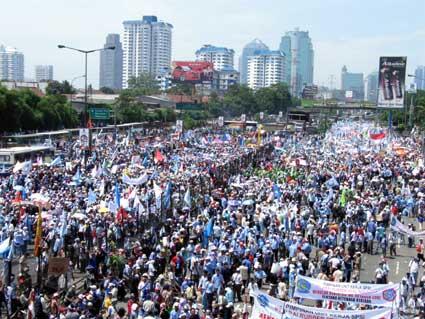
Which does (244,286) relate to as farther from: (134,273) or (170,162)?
(170,162)

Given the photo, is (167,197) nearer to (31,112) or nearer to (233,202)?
(233,202)

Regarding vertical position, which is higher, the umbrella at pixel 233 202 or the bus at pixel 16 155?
the bus at pixel 16 155

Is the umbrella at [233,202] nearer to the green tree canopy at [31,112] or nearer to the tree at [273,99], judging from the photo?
the green tree canopy at [31,112]

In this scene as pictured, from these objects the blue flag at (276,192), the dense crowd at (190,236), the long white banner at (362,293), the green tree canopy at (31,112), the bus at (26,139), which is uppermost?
the green tree canopy at (31,112)

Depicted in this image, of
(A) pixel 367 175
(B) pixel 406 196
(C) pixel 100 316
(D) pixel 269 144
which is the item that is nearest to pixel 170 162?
(A) pixel 367 175

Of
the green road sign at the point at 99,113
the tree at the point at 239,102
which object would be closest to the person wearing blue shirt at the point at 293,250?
the green road sign at the point at 99,113

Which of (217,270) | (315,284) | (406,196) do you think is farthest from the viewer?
(406,196)

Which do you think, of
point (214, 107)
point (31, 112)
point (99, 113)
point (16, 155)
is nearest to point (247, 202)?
point (16, 155)
